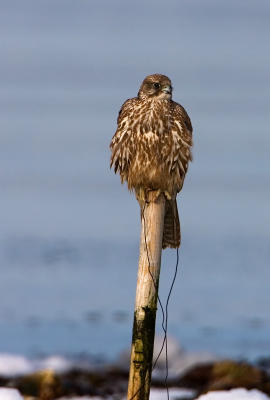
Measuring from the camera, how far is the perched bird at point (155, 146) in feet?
32.2

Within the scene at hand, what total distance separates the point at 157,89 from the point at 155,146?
50 cm

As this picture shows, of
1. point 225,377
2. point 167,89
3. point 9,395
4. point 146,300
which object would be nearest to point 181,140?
point 167,89

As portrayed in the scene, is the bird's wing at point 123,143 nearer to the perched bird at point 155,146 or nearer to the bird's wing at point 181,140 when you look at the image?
the perched bird at point 155,146

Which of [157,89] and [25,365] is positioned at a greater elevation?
[25,365]

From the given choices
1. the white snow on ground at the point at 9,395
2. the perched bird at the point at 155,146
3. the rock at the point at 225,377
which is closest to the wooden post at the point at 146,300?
the perched bird at the point at 155,146

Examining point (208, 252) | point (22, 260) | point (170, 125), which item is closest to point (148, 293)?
point (170, 125)

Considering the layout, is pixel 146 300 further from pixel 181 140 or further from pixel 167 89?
pixel 167 89

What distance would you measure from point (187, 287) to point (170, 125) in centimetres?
1840

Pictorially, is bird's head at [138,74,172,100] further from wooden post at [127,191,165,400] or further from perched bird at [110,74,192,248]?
wooden post at [127,191,165,400]

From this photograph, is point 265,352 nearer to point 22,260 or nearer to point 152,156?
point 152,156

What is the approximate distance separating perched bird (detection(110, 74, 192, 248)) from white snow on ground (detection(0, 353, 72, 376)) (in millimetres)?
6149

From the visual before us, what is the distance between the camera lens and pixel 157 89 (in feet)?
33.0

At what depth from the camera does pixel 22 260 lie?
34188 millimetres

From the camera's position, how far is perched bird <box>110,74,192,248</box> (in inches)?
387
